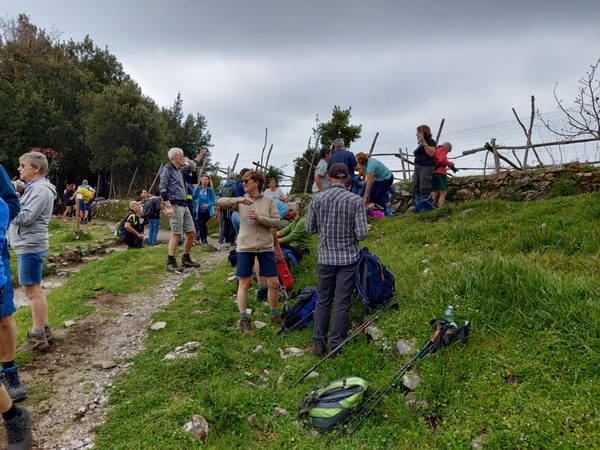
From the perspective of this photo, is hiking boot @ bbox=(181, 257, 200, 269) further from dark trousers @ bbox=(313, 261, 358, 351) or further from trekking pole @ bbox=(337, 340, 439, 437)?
trekking pole @ bbox=(337, 340, 439, 437)

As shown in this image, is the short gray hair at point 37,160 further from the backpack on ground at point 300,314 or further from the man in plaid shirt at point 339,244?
the backpack on ground at point 300,314

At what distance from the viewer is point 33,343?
4.18m

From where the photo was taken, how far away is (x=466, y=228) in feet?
21.7

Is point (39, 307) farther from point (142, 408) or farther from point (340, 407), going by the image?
point (340, 407)

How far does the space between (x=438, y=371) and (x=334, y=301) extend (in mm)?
1289

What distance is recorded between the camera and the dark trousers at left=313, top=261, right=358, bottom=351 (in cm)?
406

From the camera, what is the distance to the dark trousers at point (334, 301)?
160 inches

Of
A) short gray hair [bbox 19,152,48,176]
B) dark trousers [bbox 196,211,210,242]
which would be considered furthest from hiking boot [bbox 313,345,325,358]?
dark trousers [bbox 196,211,210,242]

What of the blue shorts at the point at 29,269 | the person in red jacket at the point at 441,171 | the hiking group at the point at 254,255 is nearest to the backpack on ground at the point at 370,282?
the hiking group at the point at 254,255

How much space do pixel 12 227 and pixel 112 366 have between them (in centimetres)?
186

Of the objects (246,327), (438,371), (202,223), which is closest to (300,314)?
(246,327)

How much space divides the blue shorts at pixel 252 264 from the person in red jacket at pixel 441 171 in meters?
5.91

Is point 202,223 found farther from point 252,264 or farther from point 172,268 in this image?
point 252,264

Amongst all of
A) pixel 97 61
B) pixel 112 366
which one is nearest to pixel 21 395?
pixel 112 366
